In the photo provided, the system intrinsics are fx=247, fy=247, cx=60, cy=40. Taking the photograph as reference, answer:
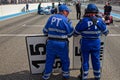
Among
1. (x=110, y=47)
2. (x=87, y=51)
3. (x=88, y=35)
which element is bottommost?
(x=110, y=47)

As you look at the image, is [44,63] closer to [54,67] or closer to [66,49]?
[54,67]

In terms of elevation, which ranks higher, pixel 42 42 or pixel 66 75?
pixel 42 42

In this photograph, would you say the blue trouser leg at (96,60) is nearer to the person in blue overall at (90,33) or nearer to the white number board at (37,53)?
the person in blue overall at (90,33)

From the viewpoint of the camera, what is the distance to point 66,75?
21.0 feet

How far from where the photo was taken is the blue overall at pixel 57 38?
6.02 metres

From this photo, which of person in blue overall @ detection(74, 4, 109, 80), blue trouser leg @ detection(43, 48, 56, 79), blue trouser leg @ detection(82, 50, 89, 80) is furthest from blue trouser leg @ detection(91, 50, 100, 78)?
blue trouser leg @ detection(43, 48, 56, 79)

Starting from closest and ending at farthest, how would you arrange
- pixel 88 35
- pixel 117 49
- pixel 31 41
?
pixel 88 35 < pixel 31 41 < pixel 117 49

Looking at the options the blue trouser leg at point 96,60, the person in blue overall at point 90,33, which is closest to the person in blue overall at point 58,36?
the person in blue overall at point 90,33

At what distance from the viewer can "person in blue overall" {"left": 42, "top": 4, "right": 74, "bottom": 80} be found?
6.03 meters

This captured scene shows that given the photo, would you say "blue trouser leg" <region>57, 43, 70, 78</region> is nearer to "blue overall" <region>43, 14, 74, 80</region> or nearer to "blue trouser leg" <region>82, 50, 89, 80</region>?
"blue overall" <region>43, 14, 74, 80</region>

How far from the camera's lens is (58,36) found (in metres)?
6.09

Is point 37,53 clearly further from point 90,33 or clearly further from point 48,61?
point 90,33

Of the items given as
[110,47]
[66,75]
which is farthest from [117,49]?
[66,75]

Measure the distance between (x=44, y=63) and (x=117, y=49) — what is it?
5.18 metres
